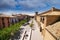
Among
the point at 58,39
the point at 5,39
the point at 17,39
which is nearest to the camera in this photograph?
the point at 58,39

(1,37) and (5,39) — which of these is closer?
(1,37)

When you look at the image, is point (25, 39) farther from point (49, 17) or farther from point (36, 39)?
point (49, 17)

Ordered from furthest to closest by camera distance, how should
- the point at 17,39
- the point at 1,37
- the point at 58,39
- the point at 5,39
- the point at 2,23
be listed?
the point at 2,23, the point at 17,39, the point at 5,39, the point at 1,37, the point at 58,39

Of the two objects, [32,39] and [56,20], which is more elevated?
[56,20]

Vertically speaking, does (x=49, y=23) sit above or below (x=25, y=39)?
above

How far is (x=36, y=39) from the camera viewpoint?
1808 cm

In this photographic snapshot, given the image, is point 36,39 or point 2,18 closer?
point 36,39

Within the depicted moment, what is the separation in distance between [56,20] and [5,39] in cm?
680

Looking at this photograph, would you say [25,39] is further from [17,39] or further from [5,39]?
[5,39]

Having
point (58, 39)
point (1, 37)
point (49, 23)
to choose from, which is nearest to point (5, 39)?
point (1, 37)

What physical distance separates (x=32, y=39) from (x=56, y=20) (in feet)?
16.0

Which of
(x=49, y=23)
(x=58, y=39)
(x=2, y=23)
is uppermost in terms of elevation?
(x=58, y=39)

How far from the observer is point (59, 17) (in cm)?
1523

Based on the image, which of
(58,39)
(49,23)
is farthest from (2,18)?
(58,39)
